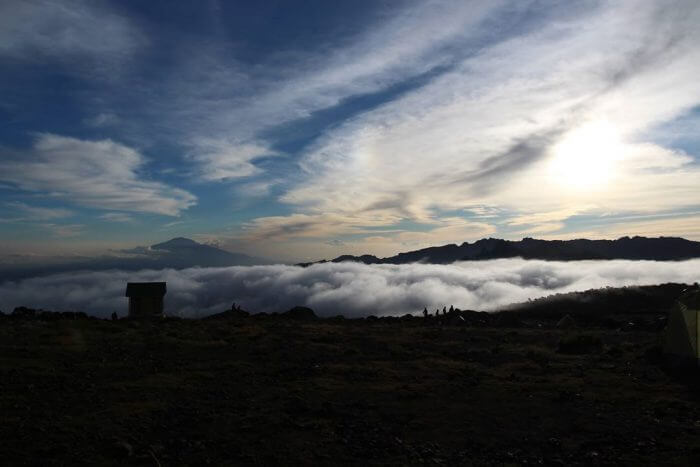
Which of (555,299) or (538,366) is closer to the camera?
(538,366)

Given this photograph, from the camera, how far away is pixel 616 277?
143500 mm

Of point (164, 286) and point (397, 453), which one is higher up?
point (164, 286)

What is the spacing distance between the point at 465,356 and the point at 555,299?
60.7 meters

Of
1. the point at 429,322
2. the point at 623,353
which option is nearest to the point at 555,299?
the point at 429,322

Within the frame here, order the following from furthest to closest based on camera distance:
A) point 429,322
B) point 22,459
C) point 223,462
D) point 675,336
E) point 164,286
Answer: point 429,322 → point 164,286 → point 675,336 → point 223,462 → point 22,459

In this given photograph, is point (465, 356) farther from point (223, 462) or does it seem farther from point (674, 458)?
point (223, 462)

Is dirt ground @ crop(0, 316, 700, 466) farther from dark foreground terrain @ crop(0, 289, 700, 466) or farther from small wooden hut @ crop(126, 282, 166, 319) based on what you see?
small wooden hut @ crop(126, 282, 166, 319)

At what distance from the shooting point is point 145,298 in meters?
40.0

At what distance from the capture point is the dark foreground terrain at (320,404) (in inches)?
411

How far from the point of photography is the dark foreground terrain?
34.2ft

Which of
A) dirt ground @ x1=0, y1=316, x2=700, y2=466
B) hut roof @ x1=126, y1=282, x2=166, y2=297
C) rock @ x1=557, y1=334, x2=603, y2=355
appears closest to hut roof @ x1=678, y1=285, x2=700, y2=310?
dirt ground @ x1=0, y1=316, x2=700, y2=466

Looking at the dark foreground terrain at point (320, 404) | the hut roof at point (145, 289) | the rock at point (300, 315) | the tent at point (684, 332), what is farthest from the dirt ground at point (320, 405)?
the rock at point (300, 315)

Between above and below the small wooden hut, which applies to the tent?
below

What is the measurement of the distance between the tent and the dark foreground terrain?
1.15 metres
